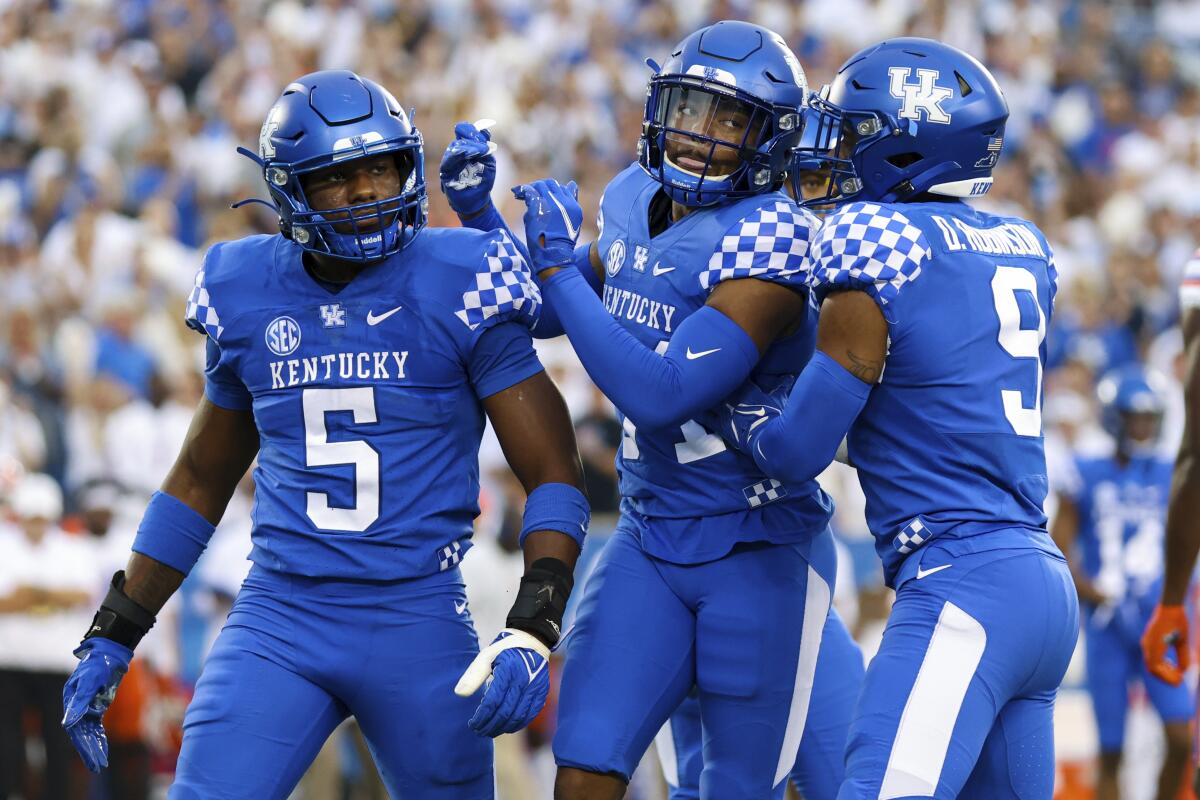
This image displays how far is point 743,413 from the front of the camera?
12.3 ft

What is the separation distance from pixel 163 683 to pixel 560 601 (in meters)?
4.39

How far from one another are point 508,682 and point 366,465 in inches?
22.9

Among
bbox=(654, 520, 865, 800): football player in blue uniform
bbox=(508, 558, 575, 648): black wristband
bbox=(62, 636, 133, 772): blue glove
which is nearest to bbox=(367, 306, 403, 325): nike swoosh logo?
bbox=(508, 558, 575, 648): black wristband

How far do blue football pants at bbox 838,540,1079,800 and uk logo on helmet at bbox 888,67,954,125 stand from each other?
3.02 feet

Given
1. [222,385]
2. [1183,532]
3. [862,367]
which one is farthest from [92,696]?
[1183,532]

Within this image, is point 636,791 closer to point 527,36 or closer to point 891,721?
point 891,721

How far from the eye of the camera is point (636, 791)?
26.2 feet

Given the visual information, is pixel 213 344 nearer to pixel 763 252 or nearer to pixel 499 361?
pixel 499 361

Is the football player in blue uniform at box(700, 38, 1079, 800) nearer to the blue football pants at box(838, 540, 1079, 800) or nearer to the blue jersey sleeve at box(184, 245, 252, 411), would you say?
the blue football pants at box(838, 540, 1079, 800)

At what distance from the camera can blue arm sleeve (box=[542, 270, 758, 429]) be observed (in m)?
3.58

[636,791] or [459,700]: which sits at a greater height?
[459,700]

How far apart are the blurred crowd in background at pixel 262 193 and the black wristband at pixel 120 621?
336 centimetres

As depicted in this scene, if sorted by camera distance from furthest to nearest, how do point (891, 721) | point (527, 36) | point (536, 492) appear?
1. point (527, 36)
2. point (536, 492)
3. point (891, 721)

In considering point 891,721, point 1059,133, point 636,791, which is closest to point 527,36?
point 1059,133
